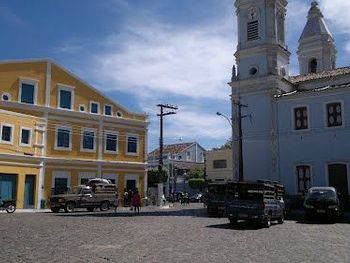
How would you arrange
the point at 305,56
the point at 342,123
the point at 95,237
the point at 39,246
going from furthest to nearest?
the point at 305,56 < the point at 342,123 < the point at 95,237 < the point at 39,246

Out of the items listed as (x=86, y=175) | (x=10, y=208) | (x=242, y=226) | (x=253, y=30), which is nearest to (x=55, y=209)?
(x=10, y=208)

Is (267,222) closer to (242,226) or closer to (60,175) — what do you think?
(242,226)

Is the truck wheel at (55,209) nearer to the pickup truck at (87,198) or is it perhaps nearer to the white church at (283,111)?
the pickup truck at (87,198)

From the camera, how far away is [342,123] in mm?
32906

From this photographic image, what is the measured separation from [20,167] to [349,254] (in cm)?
2911

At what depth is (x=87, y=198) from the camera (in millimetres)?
33594

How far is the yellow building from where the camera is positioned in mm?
36062

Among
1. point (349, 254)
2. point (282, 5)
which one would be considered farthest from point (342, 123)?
point (349, 254)

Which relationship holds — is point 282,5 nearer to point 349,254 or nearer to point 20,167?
point 20,167

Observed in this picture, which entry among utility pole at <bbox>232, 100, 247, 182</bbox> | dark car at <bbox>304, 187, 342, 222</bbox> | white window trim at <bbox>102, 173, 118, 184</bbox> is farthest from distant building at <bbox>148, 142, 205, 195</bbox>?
dark car at <bbox>304, 187, 342, 222</bbox>

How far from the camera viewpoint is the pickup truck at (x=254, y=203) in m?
20.8

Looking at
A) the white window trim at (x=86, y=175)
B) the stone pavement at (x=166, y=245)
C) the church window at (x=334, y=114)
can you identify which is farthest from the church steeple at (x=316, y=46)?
the stone pavement at (x=166, y=245)

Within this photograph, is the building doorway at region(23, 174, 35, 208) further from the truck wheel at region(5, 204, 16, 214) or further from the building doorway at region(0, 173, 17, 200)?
the truck wheel at region(5, 204, 16, 214)

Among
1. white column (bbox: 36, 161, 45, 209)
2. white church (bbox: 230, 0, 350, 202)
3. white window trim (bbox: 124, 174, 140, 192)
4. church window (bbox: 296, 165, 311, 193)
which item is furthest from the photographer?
white window trim (bbox: 124, 174, 140, 192)
